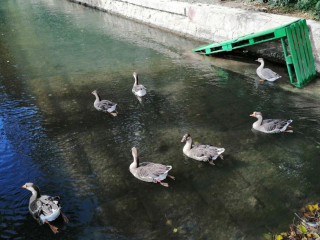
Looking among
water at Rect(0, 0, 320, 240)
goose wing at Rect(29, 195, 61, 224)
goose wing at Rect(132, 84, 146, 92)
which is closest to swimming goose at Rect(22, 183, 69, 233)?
goose wing at Rect(29, 195, 61, 224)

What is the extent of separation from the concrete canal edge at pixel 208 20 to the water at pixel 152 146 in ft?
6.17

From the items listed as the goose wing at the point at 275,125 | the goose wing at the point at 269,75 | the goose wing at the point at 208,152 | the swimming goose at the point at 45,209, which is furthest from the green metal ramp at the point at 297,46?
the swimming goose at the point at 45,209

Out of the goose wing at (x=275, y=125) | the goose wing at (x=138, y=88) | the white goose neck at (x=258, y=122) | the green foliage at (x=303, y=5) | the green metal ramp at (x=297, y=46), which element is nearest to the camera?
the goose wing at (x=275, y=125)

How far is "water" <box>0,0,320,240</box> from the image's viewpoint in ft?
23.3

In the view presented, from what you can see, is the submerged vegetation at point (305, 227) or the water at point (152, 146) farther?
the water at point (152, 146)

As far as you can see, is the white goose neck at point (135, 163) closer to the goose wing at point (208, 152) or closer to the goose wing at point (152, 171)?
the goose wing at point (152, 171)

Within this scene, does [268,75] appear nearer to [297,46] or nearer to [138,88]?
[297,46]

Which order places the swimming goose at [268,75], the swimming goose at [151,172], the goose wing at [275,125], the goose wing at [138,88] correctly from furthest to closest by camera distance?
the swimming goose at [268,75], the goose wing at [138,88], the goose wing at [275,125], the swimming goose at [151,172]

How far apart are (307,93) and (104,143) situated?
27.1ft

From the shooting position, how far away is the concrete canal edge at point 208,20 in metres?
15.4

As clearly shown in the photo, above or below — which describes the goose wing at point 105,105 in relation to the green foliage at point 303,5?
below

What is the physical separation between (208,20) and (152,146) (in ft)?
39.6

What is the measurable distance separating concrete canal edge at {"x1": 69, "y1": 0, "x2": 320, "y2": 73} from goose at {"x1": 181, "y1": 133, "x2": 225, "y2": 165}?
838 cm

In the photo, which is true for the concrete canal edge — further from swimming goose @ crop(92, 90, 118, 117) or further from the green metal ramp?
swimming goose @ crop(92, 90, 118, 117)
